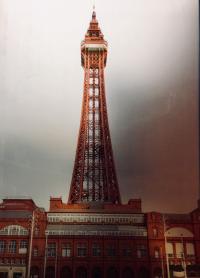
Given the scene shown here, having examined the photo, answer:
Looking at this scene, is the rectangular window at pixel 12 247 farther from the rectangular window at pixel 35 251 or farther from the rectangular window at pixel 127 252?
the rectangular window at pixel 127 252

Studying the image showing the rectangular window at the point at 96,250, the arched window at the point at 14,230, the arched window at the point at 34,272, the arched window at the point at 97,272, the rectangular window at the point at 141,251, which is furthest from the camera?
the arched window at the point at 14,230

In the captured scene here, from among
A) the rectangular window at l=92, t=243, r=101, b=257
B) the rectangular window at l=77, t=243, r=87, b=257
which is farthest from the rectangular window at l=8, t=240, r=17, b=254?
the rectangular window at l=92, t=243, r=101, b=257

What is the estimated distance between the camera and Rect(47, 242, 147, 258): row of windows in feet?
64.1

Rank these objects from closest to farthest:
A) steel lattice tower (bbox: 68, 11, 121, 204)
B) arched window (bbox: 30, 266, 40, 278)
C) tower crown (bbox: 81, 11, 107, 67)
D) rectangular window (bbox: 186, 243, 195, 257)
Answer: arched window (bbox: 30, 266, 40, 278), rectangular window (bbox: 186, 243, 195, 257), tower crown (bbox: 81, 11, 107, 67), steel lattice tower (bbox: 68, 11, 121, 204)

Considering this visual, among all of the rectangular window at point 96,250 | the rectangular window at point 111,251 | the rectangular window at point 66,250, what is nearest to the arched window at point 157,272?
the rectangular window at point 111,251

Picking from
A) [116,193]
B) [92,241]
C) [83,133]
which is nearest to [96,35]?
[83,133]

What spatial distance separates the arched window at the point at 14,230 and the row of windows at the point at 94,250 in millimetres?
1782

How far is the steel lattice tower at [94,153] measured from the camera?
85.0ft

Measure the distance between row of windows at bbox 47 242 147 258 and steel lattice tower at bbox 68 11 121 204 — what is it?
16.6ft

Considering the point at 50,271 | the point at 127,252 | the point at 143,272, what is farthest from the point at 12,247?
the point at 143,272

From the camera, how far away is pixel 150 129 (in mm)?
14555

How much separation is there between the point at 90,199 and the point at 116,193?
1816 mm

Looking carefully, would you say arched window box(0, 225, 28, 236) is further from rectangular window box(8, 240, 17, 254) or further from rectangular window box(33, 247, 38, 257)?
rectangular window box(33, 247, 38, 257)

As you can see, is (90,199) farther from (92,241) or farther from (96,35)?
(96,35)
